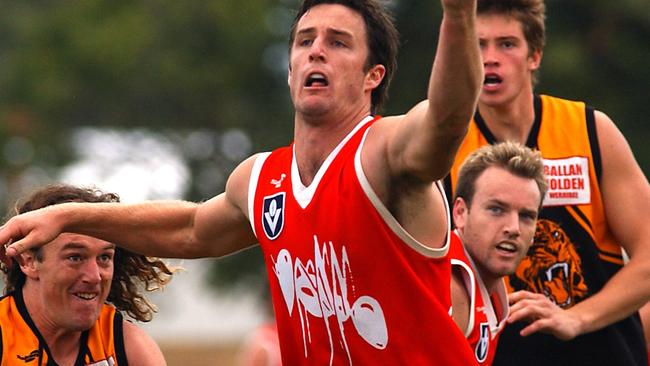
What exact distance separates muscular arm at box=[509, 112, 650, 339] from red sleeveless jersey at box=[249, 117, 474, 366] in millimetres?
1452

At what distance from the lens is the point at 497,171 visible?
6.57m

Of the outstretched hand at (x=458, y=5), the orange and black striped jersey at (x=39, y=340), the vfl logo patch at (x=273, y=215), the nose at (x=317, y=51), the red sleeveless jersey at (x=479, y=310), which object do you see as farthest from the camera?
the orange and black striped jersey at (x=39, y=340)

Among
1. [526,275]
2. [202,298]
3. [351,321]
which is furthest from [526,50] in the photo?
[202,298]

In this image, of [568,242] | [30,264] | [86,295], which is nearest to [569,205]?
[568,242]

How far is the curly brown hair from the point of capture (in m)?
6.62

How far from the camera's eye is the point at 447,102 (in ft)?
16.0

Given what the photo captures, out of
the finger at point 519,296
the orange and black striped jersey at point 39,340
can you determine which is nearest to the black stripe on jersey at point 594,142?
the finger at point 519,296

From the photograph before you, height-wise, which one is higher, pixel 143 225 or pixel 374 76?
pixel 374 76

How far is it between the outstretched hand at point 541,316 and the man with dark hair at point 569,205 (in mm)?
232

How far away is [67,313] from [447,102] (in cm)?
210

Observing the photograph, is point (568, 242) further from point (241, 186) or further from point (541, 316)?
point (241, 186)

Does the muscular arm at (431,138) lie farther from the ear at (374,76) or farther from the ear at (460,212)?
the ear at (460,212)

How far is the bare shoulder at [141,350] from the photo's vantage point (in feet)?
20.8

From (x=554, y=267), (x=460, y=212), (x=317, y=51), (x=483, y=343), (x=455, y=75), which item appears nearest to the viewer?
(x=455, y=75)
